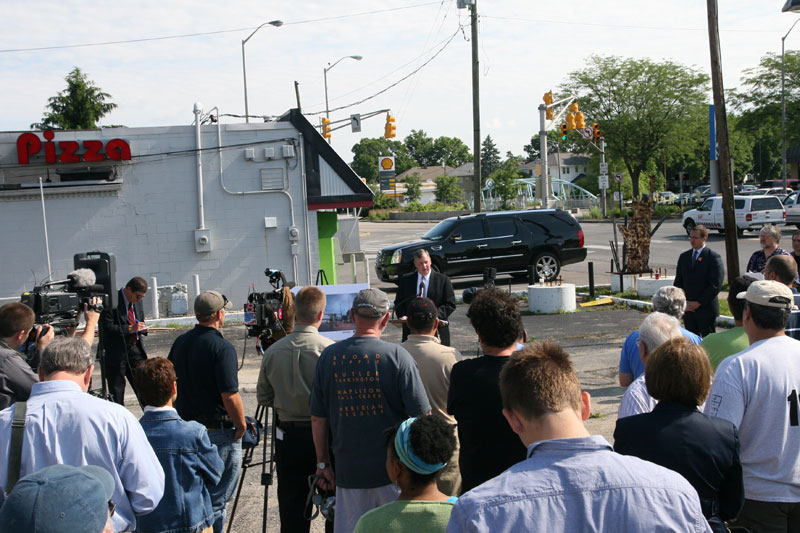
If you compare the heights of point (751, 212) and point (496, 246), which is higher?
point (751, 212)

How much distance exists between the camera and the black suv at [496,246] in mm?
19531

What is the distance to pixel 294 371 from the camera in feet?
15.3

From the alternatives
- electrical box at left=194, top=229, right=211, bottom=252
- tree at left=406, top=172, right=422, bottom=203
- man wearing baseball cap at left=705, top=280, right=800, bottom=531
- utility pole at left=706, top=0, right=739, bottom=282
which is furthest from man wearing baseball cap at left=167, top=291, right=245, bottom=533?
tree at left=406, top=172, right=422, bottom=203

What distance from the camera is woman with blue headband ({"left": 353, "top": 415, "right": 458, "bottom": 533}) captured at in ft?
8.86

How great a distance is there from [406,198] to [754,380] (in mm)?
98012

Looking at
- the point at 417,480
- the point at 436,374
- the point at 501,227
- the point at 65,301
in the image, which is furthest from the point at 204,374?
the point at 501,227

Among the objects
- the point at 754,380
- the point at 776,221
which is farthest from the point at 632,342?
the point at 776,221

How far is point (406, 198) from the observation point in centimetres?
10100

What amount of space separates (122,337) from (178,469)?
14.3 feet

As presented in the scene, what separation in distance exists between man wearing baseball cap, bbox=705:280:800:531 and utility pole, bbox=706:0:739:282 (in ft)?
41.2

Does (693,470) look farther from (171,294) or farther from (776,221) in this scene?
(776,221)

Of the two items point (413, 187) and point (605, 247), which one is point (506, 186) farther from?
point (605, 247)

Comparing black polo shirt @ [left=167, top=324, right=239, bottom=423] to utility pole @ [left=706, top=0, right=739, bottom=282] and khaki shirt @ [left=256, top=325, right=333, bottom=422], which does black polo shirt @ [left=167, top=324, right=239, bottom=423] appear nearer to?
khaki shirt @ [left=256, top=325, right=333, bottom=422]

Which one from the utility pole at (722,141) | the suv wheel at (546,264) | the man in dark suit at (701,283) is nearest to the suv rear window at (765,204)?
the suv wheel at (546,264)
